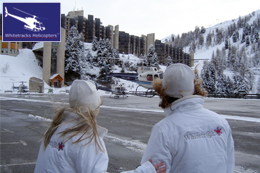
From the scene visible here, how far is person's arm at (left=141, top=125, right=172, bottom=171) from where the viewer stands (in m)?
1.64

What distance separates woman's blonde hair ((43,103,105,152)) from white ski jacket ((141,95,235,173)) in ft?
1.62

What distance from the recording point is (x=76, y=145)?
1758 mm

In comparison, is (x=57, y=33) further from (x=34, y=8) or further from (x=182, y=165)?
(x=182, y=165)

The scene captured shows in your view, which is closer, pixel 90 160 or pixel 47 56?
pixel 90 160

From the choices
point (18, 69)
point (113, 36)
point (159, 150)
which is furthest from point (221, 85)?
point (159, 150)

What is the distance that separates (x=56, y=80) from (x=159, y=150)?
5203 centimetres

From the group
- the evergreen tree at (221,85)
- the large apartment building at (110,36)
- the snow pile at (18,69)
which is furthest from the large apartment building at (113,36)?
the snow pile at (18,69)

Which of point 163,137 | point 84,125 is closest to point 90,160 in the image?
point 84,125

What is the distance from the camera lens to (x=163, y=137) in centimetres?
166

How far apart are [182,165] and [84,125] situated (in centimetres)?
89

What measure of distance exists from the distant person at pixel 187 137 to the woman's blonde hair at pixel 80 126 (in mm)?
491

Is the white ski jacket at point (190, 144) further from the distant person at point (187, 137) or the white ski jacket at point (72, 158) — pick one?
the white ski jacket at point (72, 158)

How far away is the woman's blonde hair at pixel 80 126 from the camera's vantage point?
5.96 ft

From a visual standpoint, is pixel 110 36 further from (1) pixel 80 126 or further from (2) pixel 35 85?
(1) pixel 80 126
